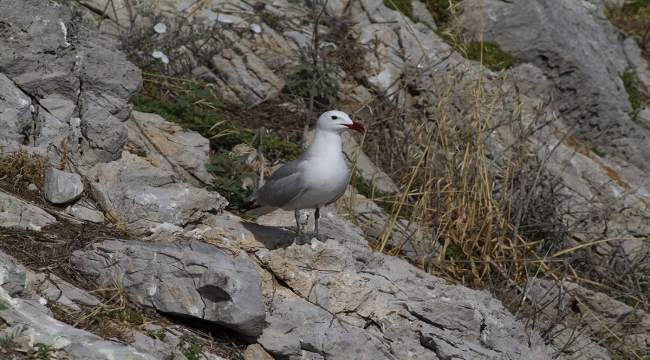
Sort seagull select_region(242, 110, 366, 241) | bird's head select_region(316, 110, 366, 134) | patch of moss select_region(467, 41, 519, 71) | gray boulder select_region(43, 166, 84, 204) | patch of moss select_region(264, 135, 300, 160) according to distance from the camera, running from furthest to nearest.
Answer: patch of moss select_region(467, 41, 519, 71), patch of moss select_region(264, 135, 300, 160), bird's head select_region(316, 110, 366, 134), seagull select_region(242, 110, 366, 241), gray boulder select_region(43, 166, 84, 204)

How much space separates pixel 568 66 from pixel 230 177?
518 centimetres

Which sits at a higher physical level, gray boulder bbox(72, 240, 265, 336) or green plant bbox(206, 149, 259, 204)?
gray boulder bbox(72, 240, 265, 336)

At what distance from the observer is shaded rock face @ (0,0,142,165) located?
5617 mm

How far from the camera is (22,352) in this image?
354 cm

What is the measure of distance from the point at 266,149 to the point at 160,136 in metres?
1.19

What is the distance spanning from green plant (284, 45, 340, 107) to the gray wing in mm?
2864

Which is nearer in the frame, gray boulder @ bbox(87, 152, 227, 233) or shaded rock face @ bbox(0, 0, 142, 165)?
gray boulder @ bbox(87, 152, 227, 233)

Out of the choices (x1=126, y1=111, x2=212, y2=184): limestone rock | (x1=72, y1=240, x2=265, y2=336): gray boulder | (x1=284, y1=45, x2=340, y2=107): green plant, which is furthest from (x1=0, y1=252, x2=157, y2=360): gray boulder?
(x1=284, y1=45, x2=340, y2=107): green plant

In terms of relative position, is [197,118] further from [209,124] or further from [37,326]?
[37,326]

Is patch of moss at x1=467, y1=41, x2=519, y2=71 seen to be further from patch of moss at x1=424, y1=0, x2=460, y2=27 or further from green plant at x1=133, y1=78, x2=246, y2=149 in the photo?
green plant at x1=133, y1=78, x2=246, y2=149

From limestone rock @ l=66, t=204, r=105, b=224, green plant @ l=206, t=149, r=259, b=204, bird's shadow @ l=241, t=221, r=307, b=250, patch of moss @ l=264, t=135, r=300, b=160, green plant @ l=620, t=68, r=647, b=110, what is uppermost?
limestone rock @ l=66, t=204, r=105, b=224

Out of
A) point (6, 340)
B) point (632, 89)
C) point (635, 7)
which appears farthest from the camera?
point (635, 7)

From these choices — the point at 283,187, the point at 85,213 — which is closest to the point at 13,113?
the point at 85,213

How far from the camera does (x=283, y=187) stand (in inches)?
211
